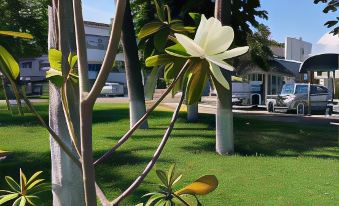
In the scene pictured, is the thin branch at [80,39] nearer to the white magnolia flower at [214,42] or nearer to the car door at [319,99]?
the white magnolia flower at [214,42]

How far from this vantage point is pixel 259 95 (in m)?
27.7

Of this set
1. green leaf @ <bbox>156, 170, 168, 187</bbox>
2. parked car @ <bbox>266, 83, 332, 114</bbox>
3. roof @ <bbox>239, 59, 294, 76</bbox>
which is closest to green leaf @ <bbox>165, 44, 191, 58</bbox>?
green leaf @ <bbox>156, 170, 168, 187</bbox>

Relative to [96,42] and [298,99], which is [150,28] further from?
[96,42]

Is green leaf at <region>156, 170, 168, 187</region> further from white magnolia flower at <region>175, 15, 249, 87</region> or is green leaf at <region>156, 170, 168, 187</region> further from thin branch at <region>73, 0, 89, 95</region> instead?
white magnolia flower at <region>175, 15, 249, 87</region>

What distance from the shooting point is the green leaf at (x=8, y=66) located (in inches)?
51.9

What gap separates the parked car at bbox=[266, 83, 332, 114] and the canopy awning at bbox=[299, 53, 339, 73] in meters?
3.99

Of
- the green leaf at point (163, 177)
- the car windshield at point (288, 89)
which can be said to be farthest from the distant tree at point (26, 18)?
the green leaf at point (163, 177)

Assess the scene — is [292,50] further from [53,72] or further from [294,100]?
[53,72]

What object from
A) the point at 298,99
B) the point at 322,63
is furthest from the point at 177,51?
the point at 298,99

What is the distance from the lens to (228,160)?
26.5 feet

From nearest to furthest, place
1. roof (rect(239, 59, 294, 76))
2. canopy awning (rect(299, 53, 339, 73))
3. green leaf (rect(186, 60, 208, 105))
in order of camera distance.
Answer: green leaf (rect(186, 60, 208, 105))
canopy awning (rect(299, 53, 339, 73))
roof (rect(239, 59, 294, 76))

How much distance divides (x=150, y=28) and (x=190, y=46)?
2.08 ft

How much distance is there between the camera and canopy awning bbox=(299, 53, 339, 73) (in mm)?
16953

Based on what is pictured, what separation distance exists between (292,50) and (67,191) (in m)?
45.6
